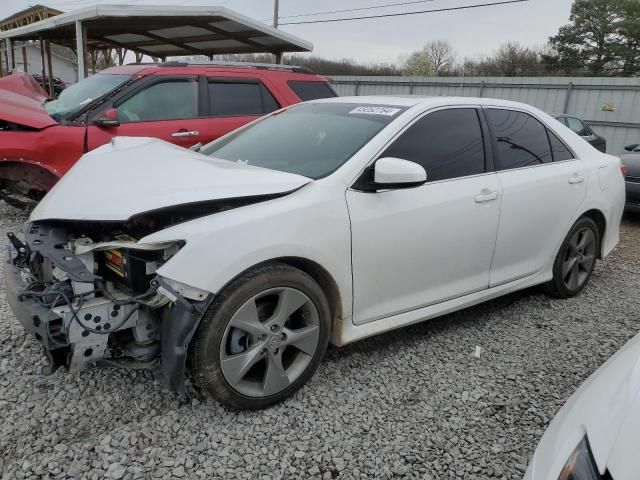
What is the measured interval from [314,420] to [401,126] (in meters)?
1.72

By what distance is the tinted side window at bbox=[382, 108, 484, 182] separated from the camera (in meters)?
3.08

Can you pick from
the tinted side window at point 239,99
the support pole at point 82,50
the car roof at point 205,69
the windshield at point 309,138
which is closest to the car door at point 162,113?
the car roof at point 205,69

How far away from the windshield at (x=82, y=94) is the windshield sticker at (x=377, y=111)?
3664 millimetres

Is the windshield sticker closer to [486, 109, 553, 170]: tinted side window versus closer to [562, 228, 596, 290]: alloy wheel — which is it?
[486, 109, 553, 170]: tinted side window

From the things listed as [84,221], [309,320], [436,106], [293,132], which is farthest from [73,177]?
[436,106]

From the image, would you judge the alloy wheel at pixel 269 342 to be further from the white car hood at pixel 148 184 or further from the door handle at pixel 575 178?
the door handle at pixel 575 178

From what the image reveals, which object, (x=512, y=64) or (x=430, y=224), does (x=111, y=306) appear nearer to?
(x=430, y=224)

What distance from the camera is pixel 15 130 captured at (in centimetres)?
520

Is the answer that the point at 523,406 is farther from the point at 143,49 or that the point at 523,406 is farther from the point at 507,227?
the point at 143,49

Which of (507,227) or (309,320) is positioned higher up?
(507,227)

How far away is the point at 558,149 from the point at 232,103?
3936mm

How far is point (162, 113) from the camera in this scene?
5984 mm

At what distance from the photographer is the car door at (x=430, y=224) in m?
2.80

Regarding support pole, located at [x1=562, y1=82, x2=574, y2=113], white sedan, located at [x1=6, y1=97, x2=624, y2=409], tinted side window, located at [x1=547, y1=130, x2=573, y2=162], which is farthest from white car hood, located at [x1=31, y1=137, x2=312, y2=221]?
support pole, located at [x1=562, y1=82, x2=574, y2=113]
